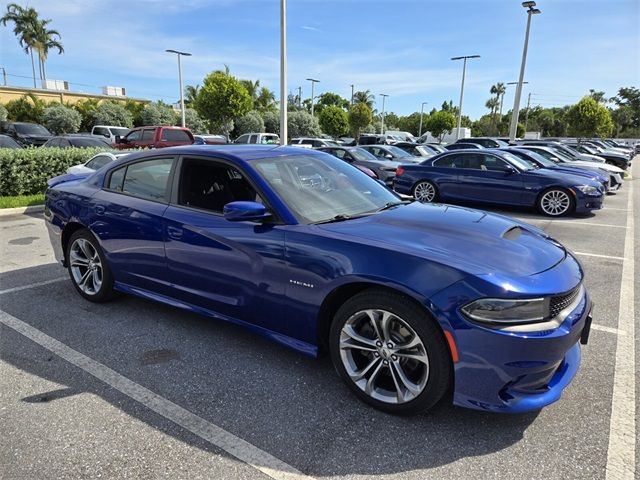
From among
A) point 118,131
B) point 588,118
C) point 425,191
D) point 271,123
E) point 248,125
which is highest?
point 588,118

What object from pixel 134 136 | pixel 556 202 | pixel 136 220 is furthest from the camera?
pixel 134 136

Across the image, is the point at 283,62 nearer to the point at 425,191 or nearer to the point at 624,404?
the point at 425,191

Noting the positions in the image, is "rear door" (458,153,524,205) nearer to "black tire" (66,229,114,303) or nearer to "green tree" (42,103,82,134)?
"black tire" (66,229,114,303)

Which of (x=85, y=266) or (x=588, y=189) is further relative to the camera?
(x=588, y=189)

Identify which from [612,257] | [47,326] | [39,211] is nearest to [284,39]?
[39,211]

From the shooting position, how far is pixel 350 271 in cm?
265

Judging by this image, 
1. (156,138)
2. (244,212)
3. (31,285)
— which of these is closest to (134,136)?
(156,138)

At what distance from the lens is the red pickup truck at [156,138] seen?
53.6 feet

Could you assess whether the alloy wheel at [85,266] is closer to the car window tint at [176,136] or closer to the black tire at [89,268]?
the black tire at [89,268]

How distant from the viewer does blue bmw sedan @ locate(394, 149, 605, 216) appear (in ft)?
32.0

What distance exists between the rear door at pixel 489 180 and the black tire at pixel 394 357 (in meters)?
8.60

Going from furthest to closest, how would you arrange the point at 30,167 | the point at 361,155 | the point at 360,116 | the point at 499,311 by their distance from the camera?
1. the point at 360,116
2. the point at 361,155
3. the point at 30,167
4. the point at 499,311

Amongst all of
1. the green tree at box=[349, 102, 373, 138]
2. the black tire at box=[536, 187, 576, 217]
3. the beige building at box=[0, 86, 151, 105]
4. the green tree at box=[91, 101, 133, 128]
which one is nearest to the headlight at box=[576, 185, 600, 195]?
the black tire at box=[536, 187, 576, 217]

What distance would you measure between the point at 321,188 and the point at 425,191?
27.3 ft
